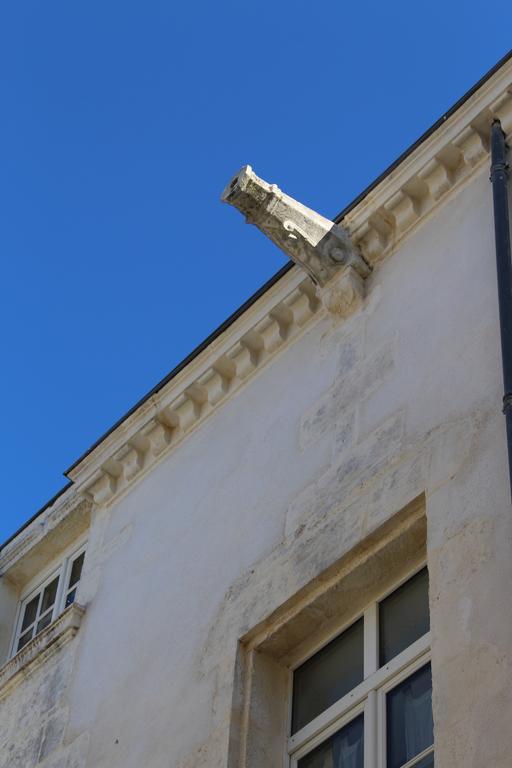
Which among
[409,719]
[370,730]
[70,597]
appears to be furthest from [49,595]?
[409,719]

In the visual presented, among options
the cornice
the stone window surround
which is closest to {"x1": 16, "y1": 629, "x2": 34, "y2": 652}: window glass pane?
the stone window surround

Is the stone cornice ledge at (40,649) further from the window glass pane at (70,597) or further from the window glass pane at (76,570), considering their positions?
the window glass pane at (76,570)

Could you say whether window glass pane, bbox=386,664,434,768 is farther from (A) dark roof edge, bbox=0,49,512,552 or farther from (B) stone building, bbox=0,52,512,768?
(A) dark roof edge, bbox=0,49,512,552

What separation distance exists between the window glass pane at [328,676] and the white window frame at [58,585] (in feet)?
8.86

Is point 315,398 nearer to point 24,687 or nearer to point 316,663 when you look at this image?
point 316,663

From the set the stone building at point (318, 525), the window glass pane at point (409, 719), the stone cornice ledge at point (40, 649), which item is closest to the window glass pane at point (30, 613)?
the stone building at point (318, 525)

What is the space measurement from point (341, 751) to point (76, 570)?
3539 mm

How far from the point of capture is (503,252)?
6734 millimetres

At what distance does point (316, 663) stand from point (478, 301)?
5.47 feet

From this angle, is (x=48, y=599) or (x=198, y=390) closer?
(x=198, y=390)

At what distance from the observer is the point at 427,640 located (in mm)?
6176

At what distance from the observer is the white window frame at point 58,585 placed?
9453 millimetres

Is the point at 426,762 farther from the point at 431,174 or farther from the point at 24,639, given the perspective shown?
the point at 24,639

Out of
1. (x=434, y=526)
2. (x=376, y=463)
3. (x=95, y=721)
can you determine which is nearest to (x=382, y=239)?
(x=376, y=463)
